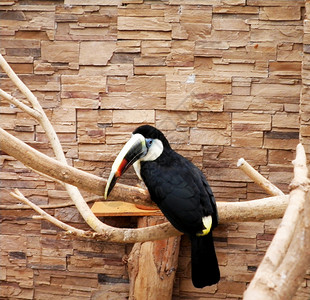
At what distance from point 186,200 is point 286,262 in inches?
38.0

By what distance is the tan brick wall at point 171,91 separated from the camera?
9.41 feet

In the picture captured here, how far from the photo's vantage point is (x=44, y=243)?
124 inches

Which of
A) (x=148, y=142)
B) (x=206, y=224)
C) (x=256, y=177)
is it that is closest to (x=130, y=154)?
(x=148, y=142)

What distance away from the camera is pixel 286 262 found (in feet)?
3.31

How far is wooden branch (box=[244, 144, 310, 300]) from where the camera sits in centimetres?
94

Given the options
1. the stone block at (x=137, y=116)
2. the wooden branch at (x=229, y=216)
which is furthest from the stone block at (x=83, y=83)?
the wooden branch at (x=229, y=216)

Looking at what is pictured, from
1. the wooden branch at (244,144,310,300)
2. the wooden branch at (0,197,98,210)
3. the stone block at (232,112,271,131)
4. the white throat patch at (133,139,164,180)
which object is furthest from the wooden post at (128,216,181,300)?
the wooden branch at (244,144,310,300)

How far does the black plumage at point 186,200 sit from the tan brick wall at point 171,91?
32.9 inches

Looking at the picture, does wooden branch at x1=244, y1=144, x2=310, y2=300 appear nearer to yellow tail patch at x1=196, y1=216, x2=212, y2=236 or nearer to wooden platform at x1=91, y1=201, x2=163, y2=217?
yellow tail patch at x1=196, y1=216, x2=212, y2=236

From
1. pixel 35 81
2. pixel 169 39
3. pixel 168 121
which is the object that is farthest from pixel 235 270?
pixel 35 81

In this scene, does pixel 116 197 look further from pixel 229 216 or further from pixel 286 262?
pixel 286 262

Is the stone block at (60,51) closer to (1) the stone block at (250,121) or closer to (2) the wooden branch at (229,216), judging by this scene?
(1) the stone block at (250,121)

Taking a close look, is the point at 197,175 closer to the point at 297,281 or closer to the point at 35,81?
the point at 297,281

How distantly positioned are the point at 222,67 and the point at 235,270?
3.65 feet
